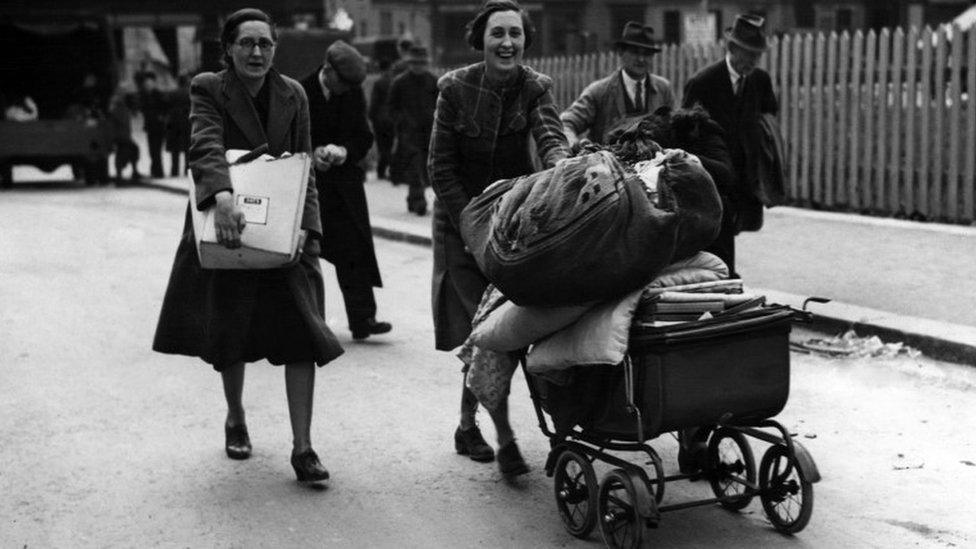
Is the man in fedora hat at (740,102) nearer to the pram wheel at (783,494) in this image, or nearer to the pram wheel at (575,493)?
the pram wheel at (783,494)

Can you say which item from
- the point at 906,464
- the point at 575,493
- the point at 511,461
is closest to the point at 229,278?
the point at 511,461

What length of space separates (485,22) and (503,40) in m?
0.12

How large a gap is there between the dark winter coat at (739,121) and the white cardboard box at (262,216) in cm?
334

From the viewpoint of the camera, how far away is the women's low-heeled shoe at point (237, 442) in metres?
5.94

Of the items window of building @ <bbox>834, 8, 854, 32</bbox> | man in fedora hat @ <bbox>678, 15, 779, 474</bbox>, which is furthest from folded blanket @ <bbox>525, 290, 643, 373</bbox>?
window of building @ <bbox>834, 8, 854, 32</bbox>

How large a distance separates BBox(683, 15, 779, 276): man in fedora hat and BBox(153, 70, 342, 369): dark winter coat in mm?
3087

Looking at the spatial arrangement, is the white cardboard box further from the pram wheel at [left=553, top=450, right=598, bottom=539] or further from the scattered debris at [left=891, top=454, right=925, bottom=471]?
the scattered debris at [left=891, top=454, right=925, bottom=471]

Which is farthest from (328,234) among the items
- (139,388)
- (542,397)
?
(542,397)

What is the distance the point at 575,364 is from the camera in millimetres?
4480

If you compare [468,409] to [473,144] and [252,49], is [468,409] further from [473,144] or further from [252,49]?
[252,49]

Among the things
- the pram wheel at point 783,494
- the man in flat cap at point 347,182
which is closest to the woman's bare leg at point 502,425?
the pram wheel at point 783,494

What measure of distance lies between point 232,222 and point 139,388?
244 cm

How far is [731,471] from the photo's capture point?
16.5ft

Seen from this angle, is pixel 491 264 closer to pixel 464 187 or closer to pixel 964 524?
pixel 464 187
